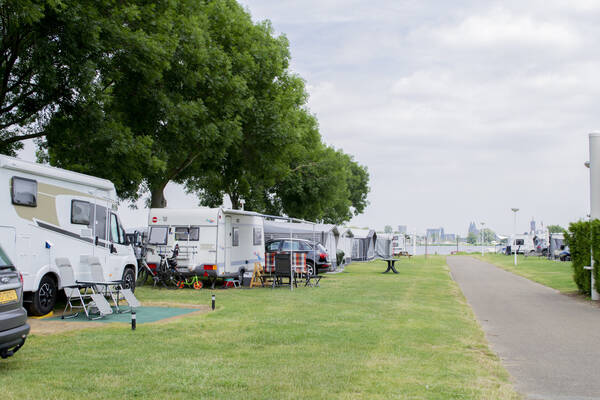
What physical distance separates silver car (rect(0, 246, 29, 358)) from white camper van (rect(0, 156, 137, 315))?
13.7ft

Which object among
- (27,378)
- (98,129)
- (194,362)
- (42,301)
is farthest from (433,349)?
(98,129)

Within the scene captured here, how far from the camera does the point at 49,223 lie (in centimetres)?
1161

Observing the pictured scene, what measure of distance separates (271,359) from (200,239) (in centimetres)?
1096

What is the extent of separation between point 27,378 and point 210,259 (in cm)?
1157

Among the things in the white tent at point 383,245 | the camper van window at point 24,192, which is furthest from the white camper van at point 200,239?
the white tent at point 383,245

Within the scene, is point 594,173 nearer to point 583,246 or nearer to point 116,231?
point 583,246

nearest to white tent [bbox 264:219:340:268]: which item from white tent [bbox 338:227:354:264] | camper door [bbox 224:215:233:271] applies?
white tent [bbox 338:227:354:264]

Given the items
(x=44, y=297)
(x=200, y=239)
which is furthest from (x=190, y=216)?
(x=44, y=297)

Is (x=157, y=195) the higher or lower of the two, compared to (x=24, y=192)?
higher

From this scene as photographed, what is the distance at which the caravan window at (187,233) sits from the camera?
17922mm

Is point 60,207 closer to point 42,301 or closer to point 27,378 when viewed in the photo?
point 42,301

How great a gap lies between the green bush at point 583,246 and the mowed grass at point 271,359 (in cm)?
571

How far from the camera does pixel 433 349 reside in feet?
26.7

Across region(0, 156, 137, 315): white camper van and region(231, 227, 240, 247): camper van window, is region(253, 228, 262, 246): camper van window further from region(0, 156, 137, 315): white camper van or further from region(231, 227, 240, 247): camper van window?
region(0, 156, 137, 315): white camper van
